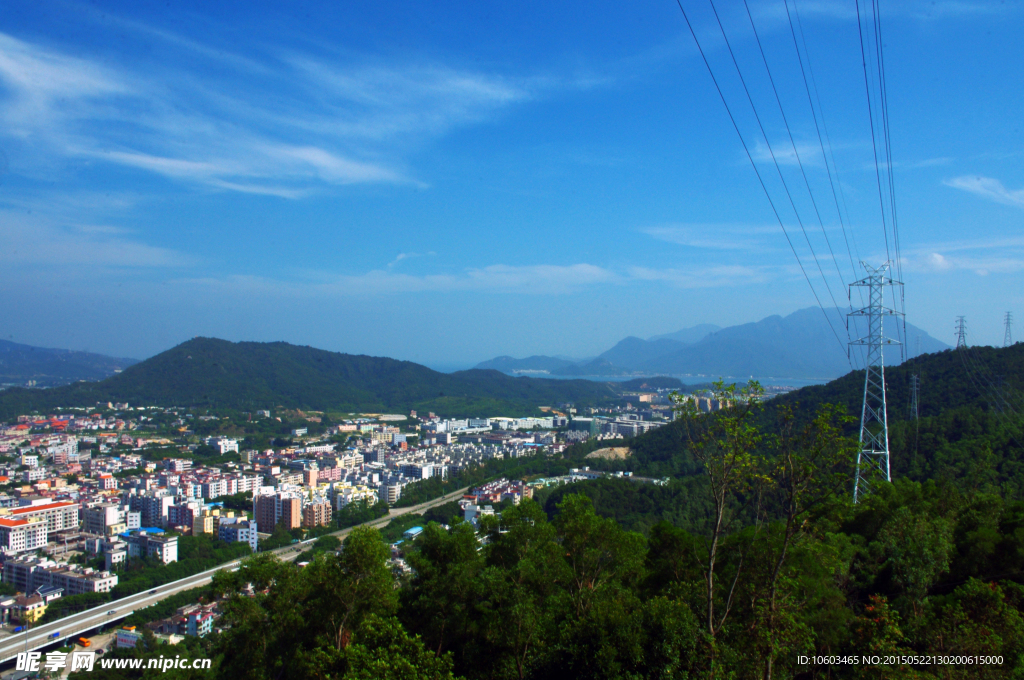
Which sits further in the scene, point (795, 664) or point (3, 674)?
point (3, 674)

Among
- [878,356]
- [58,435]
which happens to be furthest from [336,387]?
[878,356]

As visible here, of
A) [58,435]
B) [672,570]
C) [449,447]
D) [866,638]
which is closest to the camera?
[866,638]

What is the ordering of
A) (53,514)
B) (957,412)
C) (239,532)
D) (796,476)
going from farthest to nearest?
(53,514)
(239,532)
(957,412)
(796,476)

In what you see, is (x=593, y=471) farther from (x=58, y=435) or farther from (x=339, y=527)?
(x=58, y=435)

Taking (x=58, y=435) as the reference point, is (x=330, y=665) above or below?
above

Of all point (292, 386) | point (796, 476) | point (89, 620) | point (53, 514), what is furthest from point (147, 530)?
point (292, 386)

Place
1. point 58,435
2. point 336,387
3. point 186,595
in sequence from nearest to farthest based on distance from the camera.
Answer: point 186,595 < point 58,435 < point 336,387

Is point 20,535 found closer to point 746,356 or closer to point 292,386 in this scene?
point 292,386
